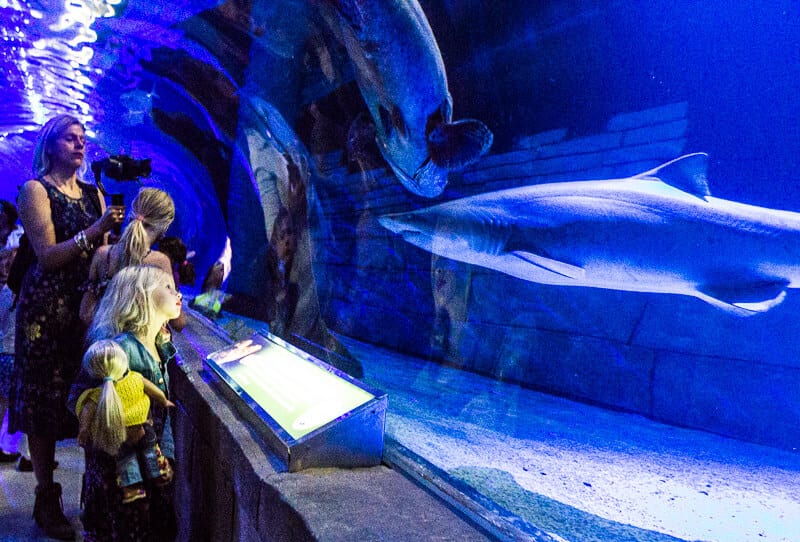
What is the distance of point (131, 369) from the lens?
192 cm

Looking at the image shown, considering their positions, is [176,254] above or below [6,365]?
above

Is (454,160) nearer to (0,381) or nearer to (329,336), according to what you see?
(329,336)

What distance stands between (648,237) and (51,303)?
2.99 m

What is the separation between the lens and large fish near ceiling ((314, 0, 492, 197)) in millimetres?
2506

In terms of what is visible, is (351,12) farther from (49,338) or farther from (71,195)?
(49,338)

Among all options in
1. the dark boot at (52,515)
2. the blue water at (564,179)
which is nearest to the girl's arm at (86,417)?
the dark boot at (52,515)

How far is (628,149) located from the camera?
2.01m

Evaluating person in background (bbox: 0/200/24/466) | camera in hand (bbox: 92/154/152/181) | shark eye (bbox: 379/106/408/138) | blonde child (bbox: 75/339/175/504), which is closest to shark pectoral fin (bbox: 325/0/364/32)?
shark eye (bbox: 379/106/408/138)


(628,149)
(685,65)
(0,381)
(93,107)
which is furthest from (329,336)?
(93,107)

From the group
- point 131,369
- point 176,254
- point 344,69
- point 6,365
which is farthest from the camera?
point 176,254

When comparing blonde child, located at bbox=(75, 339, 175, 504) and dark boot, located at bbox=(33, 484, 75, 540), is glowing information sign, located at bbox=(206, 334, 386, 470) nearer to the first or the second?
blonde child, located at bbox=(75, 339, 175, 504)

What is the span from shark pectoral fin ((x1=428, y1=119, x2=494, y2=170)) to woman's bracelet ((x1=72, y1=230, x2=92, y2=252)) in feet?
6.30

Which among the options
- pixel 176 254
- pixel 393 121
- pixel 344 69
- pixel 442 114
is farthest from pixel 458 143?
pixel 176 254

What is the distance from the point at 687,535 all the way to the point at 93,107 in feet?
39.6
